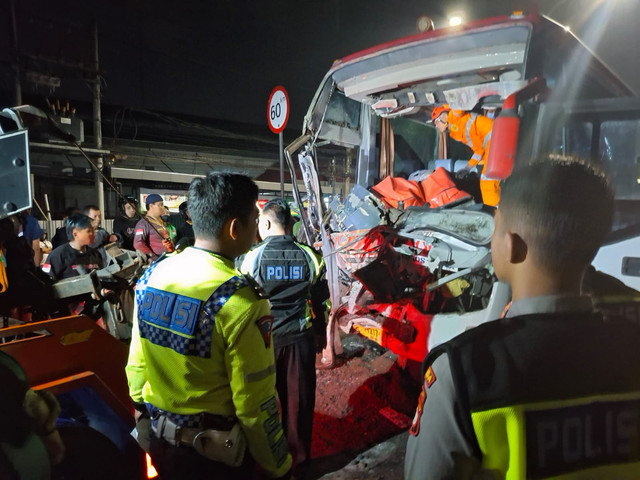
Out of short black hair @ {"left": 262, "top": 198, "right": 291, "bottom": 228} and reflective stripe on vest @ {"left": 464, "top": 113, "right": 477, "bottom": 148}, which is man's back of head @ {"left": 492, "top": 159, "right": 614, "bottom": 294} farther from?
reflective stripe on vest @ {"left": 464, "top": 113, "right": 477, "bottom": 148}

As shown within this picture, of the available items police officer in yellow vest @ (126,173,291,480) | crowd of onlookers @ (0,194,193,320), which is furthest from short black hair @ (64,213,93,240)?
police officer in yellow vest @ (126,173,291,480)

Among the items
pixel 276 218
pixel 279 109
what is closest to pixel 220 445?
pixel 276 218

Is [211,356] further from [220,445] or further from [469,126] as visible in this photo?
[469,126]

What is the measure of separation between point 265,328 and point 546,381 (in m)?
0.90

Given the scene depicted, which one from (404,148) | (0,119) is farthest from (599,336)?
(404,148)

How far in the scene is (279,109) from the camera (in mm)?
5098

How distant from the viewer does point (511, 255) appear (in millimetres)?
910

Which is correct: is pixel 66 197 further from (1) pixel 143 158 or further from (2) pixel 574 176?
(2) pixel 574 176

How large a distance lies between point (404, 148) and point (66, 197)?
38.4ft

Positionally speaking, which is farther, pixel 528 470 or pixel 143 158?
pixel 143 158

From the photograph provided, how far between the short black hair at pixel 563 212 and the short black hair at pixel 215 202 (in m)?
0.97

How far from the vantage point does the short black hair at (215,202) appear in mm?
1464

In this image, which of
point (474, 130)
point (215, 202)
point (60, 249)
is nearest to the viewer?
point (215, 202)

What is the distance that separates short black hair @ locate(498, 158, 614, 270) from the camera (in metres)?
0.86
